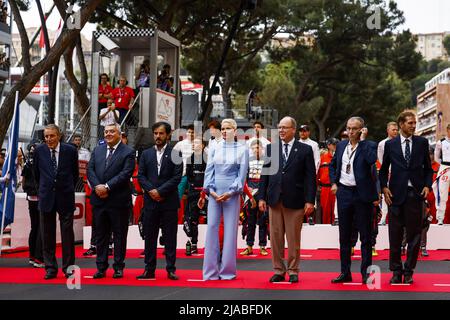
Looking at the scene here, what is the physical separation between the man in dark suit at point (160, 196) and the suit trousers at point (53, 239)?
107 cm

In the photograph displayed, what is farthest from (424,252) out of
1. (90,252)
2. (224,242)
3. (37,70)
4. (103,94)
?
(103,94)

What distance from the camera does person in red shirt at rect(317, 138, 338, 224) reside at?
16844 millimetres

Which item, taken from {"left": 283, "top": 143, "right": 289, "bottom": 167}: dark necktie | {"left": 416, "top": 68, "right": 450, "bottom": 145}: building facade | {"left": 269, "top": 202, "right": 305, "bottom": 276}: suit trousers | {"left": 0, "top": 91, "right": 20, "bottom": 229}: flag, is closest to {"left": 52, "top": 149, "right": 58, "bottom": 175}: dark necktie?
{"left": 0, "top": 91, "right": 20, "bottom": 229}: flag

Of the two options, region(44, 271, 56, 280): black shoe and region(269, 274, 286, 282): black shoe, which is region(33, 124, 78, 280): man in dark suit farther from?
region(269, 274, 286, 282): black shoe

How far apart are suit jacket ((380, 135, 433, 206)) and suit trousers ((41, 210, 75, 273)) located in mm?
4203

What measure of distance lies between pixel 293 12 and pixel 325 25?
3.88 metres

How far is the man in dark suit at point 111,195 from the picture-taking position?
11.1 m

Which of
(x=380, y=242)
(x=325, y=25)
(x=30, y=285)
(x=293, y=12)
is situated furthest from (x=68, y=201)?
(x=325, y=25)

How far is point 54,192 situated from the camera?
1133cm

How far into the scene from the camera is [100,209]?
11180 mm

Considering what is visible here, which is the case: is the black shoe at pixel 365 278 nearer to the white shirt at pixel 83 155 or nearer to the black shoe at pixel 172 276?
the black shoe at pixel 172 276

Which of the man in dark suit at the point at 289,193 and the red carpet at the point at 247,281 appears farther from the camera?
the man in dark suit at the point at 289,193

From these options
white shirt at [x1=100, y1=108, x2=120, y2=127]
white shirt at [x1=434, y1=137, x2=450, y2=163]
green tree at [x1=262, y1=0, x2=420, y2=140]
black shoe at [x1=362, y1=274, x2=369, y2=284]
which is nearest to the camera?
black shoe at [x1=362, y1=274, x2=369, y2=284]

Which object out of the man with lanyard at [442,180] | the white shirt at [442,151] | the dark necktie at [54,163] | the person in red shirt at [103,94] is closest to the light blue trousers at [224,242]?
the dark necktie at [54,163]
